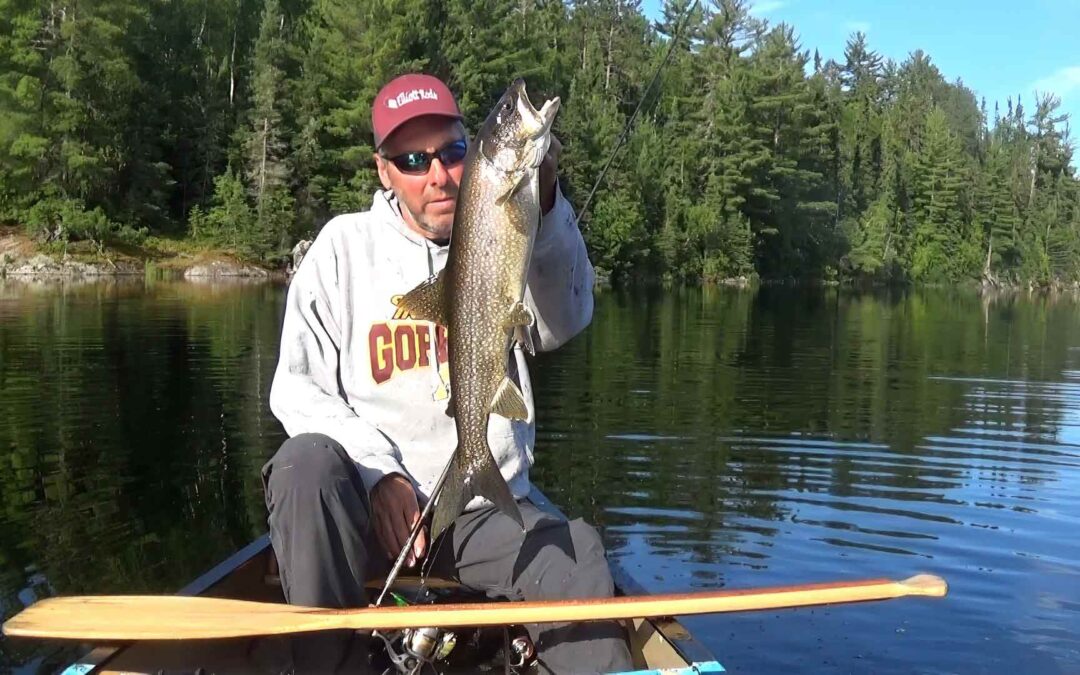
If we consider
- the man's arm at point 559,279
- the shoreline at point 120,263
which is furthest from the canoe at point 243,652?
the shoreline at point 120,263

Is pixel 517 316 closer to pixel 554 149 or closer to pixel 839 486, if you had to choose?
pixel 554 149

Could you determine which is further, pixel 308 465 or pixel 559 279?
pixel 559 279

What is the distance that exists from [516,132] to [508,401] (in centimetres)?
94

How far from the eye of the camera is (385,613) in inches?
124

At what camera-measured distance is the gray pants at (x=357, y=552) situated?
131 inches

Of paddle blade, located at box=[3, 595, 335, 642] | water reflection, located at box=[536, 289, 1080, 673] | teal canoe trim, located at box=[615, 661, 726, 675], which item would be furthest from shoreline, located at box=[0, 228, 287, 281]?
teal canoe trim, located at box=[615, 661, 726, 675]

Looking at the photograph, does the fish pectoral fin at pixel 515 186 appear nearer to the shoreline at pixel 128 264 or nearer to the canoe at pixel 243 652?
the canoe at pixel 243 652

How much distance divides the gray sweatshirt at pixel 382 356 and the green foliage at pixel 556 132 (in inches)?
1399

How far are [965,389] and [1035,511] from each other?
768 centimetres

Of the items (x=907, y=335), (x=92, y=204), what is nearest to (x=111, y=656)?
(x=907, y=335)

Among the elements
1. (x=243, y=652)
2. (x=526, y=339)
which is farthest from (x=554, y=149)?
(x=243, y=652)

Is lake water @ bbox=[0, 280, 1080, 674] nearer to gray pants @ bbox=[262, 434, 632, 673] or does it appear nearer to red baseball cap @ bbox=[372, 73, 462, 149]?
gray pants @ bbox=[262, 434, 632, 673]

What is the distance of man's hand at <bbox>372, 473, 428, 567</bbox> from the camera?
12.0ft

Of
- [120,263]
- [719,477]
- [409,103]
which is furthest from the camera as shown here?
[120,263]
